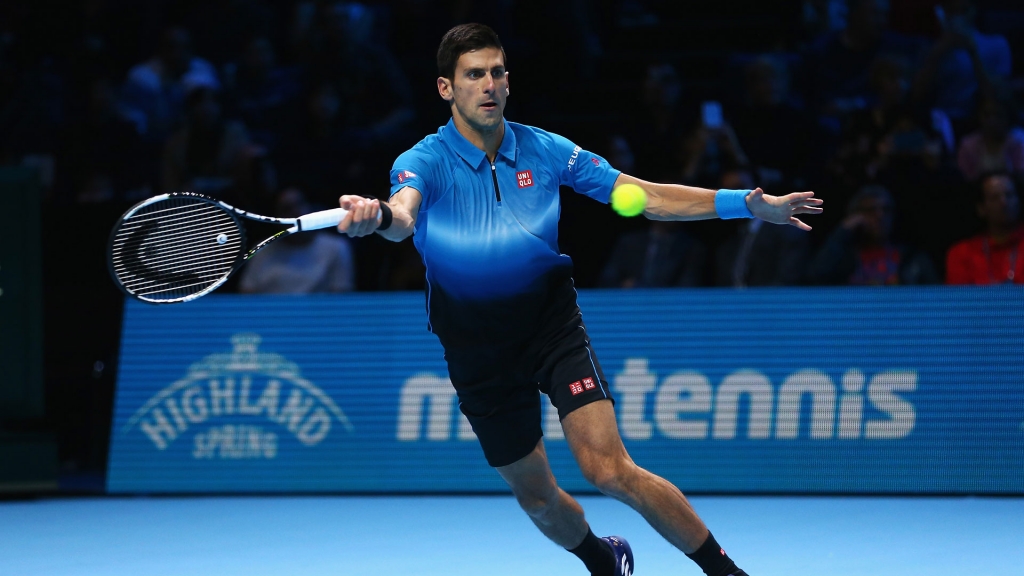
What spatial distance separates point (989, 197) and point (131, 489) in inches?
235

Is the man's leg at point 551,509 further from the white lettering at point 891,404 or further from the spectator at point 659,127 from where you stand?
the spectator at point 659,127

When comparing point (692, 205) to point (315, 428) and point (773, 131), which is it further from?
point (773, 131)

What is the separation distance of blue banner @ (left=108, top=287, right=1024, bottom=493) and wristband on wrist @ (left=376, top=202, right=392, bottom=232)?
13.6 feet

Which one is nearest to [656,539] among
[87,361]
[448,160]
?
[448,160]

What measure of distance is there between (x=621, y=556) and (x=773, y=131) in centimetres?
537

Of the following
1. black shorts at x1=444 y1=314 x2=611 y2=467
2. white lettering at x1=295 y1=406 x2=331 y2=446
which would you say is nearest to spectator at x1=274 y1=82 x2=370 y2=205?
white lettering at x1=295 y1=406 x2=331 y2=446

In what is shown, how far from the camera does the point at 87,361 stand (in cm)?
980

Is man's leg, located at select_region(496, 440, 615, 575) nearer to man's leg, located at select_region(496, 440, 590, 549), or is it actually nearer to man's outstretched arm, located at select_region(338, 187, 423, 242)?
man's leg, located at select_region(496, 440, 590, 549)

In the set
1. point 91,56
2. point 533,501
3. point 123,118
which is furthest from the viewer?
point 91,56

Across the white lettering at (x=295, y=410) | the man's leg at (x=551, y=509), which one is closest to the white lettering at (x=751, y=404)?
the white lettering at (x=295, y=410)

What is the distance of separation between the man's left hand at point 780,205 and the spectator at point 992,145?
5188 millimetres

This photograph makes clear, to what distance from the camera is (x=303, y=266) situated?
9.37 metres

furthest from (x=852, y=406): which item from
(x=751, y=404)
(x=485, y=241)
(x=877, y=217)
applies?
(x=485, y=241)

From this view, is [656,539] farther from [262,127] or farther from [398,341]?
[262,127]
